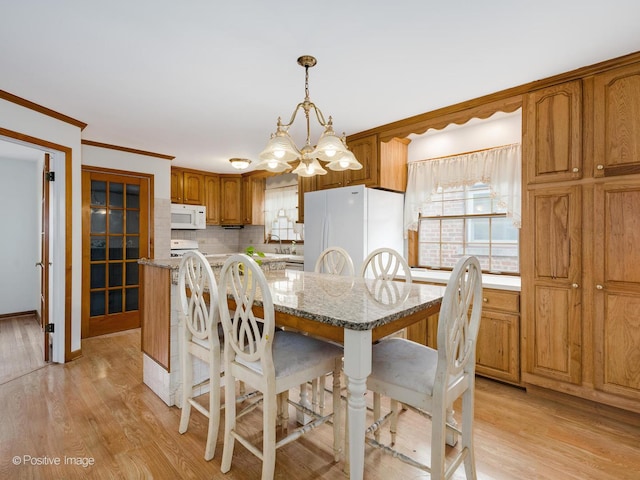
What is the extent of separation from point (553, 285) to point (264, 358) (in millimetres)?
2154

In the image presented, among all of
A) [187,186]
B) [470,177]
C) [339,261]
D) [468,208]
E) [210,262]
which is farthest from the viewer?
[187,186]

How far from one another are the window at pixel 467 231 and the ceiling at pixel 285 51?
103 centimetres

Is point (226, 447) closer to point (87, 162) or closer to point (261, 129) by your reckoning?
point (261, 129)

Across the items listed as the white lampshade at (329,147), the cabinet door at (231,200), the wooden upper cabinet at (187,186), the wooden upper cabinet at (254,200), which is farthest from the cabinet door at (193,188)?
the white lampshade at (329,147)

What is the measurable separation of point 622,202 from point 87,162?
5039mm

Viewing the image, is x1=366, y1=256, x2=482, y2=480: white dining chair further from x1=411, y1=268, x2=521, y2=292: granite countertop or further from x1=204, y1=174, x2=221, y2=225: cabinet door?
x1=204, y1=174, x2=221, y2=225: cabinet door

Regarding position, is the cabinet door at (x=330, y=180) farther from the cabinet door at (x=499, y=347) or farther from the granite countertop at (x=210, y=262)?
the cabinet door at (x=499, y=347)

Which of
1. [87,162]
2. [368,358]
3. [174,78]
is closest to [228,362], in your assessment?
[368,358]

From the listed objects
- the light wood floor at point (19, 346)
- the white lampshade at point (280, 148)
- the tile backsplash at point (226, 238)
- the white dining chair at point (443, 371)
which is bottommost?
the light wood floor at point (19, 346)

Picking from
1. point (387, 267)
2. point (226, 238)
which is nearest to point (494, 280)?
point (387, 267)

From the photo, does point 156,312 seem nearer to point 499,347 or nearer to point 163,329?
point 163,329

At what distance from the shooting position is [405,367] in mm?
1480

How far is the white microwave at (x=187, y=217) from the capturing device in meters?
4.93

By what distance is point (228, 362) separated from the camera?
64.5 inches
